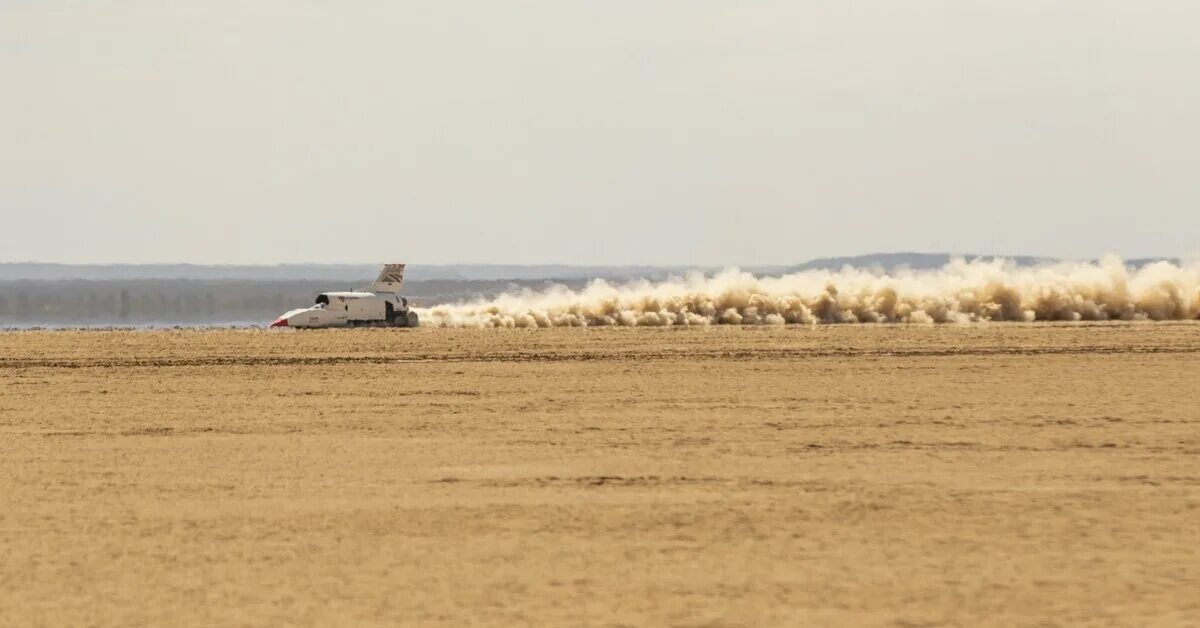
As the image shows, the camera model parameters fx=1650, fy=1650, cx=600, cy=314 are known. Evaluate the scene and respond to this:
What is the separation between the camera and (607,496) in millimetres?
19328

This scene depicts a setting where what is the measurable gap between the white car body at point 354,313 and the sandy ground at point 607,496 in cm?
2505

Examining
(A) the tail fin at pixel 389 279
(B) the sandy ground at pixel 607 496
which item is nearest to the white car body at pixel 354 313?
(A) the tail fin at pixel 389 279

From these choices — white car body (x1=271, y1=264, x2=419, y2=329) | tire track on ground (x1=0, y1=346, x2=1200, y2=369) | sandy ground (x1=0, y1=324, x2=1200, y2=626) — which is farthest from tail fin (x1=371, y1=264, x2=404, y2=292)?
sandy ground (x1=0, y1=324, x2=1200, y2=626)

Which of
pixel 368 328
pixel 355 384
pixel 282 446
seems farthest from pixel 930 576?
pixel 368 328

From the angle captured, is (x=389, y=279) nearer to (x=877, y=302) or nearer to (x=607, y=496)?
(x=877, y=302)

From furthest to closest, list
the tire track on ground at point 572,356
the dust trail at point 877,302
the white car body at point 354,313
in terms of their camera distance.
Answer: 1. the dust trail at point 877,302
2. the white car body at point 354,313
3. the tire track on ground at point 572,356

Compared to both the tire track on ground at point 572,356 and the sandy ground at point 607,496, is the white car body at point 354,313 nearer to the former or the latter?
the tire track on ground at point 572,356

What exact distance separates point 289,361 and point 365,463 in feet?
70.5

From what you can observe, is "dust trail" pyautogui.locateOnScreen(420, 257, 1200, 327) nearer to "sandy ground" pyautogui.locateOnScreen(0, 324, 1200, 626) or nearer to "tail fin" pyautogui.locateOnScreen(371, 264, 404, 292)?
"tail fin" pyautogui.locateOnScreen(371, 264, 404, 292)

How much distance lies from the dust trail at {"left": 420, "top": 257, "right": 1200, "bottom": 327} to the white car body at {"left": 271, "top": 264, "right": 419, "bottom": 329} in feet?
7.70

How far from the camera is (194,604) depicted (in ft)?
43.9

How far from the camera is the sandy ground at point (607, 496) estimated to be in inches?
530

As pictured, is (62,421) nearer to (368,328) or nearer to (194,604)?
(194,604)

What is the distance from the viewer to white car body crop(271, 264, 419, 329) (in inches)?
2542
